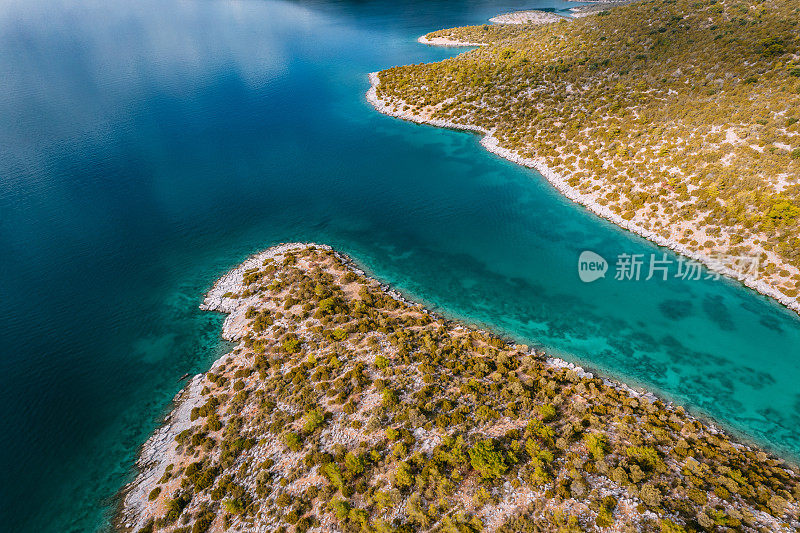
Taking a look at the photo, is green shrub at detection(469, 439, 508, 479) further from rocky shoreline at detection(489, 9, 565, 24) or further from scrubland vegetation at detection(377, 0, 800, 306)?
rocky shoreline at detection(489, 9, 565, 24)

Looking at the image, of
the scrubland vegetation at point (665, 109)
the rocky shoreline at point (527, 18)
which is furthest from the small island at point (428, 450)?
the rocky shoreline at point (527, 18)

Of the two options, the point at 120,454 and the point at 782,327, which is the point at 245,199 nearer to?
the point at 120,454

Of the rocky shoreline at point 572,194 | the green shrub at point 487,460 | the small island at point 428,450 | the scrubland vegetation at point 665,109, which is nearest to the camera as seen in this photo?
the small island at point 428,450

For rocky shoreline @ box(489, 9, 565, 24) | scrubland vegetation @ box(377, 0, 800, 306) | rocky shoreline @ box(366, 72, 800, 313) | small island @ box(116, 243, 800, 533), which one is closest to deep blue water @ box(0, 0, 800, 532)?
rocky shoreline @ box(366, 72, 800, 313)

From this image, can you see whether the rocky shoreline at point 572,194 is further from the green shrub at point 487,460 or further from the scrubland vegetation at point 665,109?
the green shrub at point 487,460

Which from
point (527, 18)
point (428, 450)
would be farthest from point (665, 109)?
point (527, 18)

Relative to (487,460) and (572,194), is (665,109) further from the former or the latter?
(487,460)

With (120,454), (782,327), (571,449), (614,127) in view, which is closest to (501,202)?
(614,127)
